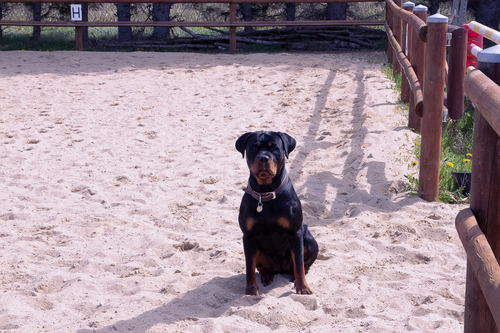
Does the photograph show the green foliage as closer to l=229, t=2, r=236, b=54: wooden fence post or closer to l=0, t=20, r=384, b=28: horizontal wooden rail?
l=0, t=20, r=384, b=28: horizontal wooden rail

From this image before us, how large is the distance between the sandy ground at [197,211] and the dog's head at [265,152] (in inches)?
31.6

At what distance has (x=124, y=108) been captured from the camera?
8.05 metres

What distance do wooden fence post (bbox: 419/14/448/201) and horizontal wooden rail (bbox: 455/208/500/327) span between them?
2584mm

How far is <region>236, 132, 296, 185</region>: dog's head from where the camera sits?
10.00ft

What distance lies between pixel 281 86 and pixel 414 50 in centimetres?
326

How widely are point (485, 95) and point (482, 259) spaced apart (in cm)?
59

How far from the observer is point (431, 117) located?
184 inches

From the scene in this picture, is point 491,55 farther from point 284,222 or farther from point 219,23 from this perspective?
point 219,23

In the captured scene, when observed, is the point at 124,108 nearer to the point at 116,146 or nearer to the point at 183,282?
the point at 116,146

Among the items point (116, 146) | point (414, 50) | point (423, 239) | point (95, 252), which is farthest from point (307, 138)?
point (95, 252)

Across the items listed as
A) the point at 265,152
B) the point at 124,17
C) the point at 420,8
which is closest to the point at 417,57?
the point at 420,8

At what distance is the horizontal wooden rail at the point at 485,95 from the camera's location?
1.68 m

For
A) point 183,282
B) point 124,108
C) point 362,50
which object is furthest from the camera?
point 362,50

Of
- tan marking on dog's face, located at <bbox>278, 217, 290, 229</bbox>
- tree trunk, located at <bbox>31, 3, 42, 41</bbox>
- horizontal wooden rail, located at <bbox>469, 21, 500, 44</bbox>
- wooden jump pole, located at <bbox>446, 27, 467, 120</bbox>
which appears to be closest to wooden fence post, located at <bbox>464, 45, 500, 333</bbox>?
tan marking on dog's face, located at <bbox>278, 217, 290, 229</bbox>
